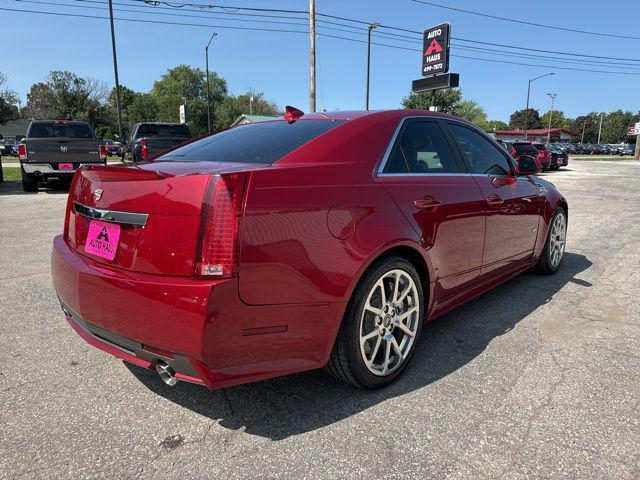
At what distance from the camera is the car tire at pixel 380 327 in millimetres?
2498

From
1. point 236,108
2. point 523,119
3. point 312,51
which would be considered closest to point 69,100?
point 236,108

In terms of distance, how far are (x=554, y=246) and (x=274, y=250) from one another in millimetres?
4103

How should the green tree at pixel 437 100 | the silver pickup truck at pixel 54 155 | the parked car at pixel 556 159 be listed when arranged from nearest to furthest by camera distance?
the silver pickup truck at pixel 54 155 → the parked car at pixel 556 159 → the green tree at pixel 437 100

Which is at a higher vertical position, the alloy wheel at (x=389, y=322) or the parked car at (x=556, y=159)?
the parked car at (x=556, y=159)

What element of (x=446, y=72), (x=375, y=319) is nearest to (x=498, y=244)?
(x=375, y=319)

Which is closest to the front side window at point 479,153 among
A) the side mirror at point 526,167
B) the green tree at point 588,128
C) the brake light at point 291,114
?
the side mirror at point 526,167

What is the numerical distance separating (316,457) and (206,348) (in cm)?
71

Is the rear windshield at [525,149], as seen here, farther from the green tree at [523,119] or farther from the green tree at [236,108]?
the green tree at [523,119]

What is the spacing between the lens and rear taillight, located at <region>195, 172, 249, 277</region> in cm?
200

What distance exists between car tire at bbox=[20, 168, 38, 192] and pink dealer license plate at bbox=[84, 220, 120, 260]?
11149 mm

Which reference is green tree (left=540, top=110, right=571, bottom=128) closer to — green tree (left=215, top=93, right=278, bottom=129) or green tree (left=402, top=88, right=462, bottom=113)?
green tree (left=215, top=93, right=278, bottom=129)

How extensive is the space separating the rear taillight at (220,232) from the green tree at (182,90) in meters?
89.1

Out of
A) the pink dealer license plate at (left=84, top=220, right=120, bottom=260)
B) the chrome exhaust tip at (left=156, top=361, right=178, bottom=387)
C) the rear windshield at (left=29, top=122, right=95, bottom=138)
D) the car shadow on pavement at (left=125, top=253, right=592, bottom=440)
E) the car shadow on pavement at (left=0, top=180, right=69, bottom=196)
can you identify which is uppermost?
the rear windshield at (left=29, top=122, right=95, bottom=138)

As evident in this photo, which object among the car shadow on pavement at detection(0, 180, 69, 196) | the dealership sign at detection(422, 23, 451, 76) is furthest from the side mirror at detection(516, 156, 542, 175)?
the dealership sign at detection(422, 23, 451, 76)
